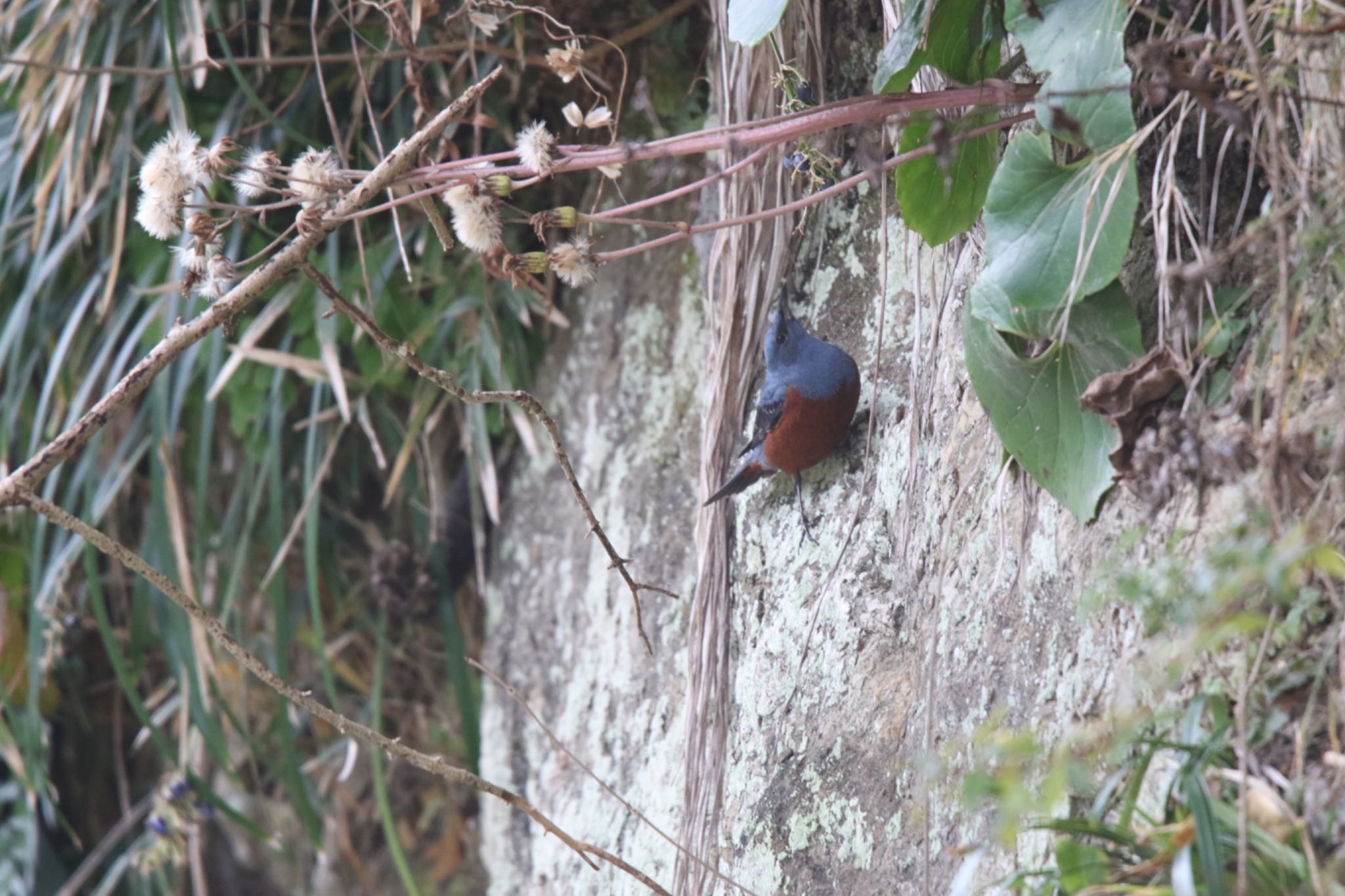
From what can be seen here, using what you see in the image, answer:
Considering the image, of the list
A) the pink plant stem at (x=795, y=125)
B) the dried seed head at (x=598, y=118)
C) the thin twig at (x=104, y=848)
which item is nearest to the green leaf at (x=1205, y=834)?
the pink plant stem at (x=795, y=125)

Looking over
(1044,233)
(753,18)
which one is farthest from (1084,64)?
(753,18)

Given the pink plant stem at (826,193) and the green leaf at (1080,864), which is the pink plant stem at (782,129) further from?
the green leaf at (1080,864)

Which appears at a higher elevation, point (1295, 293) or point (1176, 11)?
point (1176, 11)

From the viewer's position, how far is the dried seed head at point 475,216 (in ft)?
4.77

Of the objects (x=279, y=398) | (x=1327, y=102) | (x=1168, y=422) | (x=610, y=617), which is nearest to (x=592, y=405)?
(x=610, y=617)

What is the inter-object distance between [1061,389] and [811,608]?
0.54 metres

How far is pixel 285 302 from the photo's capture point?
256 cm

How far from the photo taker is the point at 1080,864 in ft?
3.48

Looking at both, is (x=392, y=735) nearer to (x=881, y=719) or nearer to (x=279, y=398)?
(x=279, y=398)

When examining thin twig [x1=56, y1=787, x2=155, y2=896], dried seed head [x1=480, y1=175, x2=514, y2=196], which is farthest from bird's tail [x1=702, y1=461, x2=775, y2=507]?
thin twig [x1=56, y1=787, x2=155, y2=896]

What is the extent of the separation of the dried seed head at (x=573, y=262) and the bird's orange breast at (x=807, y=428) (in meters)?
0.39

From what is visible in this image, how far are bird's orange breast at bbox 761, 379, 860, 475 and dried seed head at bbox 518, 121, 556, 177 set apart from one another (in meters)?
0.54

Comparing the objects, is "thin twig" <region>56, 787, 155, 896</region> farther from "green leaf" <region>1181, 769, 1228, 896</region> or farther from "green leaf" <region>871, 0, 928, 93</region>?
"green leaf" <region>1181, 769, 1228, 896</region>

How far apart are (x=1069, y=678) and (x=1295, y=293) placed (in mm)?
467
